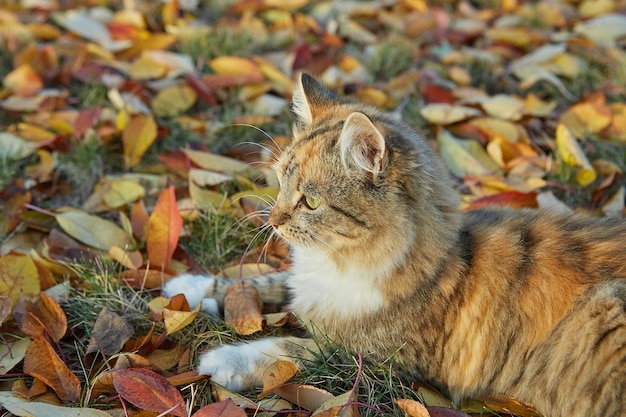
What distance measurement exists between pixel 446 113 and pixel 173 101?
177cm

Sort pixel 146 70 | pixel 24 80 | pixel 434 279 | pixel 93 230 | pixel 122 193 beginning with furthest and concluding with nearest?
pixel 146 70 < pixel 24 80 < pixel 122 193 < pixel 93 230 < pixel 434 279

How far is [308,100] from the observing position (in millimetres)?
2998

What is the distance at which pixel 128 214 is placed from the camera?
3627 millimetres

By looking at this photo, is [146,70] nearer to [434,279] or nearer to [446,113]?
[446,113]

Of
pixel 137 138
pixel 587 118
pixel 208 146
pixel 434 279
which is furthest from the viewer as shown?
pixel 587 118

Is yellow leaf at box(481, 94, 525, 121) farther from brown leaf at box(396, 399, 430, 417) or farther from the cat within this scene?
brown leaf at box(396, 399, 430, 417)

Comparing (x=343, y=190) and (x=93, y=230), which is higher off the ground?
(x=343, y=190)

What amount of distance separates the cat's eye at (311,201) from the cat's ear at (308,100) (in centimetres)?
42

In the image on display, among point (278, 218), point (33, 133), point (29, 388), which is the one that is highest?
point (278, 218)

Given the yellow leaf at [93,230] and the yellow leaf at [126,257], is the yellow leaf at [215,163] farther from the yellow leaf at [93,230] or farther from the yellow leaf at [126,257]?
the yellow leaf at [126,257]

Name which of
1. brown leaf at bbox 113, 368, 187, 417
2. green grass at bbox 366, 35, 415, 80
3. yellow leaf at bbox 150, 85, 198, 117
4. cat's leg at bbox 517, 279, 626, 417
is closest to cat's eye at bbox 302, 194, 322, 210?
brown leaf at bbox 113, 368, 187, 417

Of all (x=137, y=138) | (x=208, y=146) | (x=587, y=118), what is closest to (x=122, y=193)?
(x=137, y=138)

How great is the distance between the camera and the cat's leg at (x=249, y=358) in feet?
8.68

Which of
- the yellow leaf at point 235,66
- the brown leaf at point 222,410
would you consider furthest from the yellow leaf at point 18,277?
the yellow leaf at point 235,66
